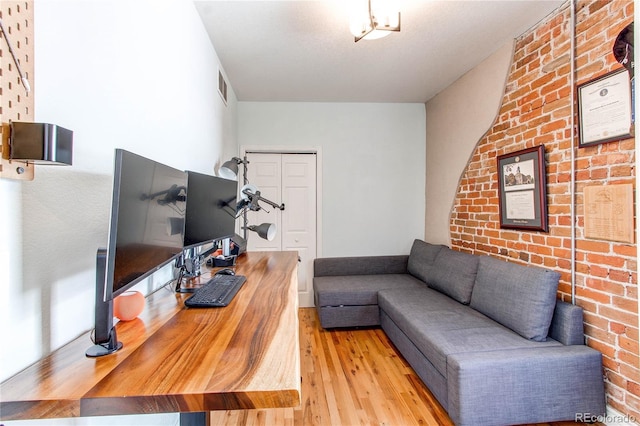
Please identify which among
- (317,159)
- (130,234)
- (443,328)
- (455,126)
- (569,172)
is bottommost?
(443,328)

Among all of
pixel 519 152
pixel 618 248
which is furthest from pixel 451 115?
pixel 618 248

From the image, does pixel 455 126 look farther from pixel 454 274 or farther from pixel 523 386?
pixel 523 386

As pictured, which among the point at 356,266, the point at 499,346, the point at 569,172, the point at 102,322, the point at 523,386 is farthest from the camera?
the point at 356,266

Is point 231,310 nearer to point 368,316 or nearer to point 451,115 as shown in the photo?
point 368,316

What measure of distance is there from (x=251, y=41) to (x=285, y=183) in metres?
1.76

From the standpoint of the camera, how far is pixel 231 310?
1.14 meters

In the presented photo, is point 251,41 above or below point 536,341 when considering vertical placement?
above

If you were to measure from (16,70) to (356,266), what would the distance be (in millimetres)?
3351

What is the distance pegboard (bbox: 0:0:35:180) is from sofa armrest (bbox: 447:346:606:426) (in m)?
2.01

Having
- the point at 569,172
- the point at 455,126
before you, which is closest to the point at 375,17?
the point at 569,172

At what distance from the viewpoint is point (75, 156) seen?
886 mm

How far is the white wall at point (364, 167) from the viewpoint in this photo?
3783 mm

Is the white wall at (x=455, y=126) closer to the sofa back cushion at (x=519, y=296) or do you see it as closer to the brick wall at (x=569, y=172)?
the brick wall at (x=569, y=172)

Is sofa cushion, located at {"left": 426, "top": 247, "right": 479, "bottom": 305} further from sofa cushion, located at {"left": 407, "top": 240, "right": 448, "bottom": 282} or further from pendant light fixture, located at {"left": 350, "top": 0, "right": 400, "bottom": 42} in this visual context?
pendant light fixture, located at {"left": 350, "top": 0, "right": 400, "bottom": 42}
